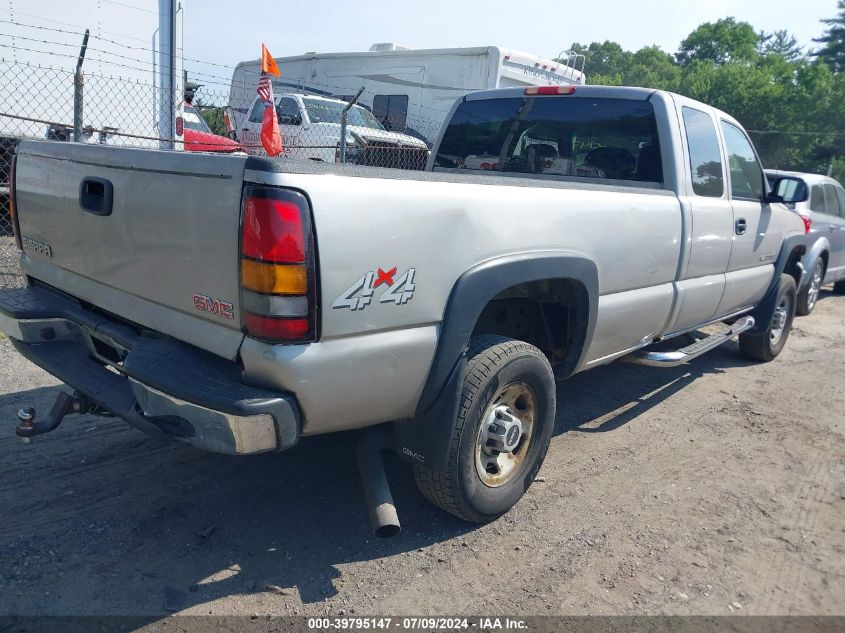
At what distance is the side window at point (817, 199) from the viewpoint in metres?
8.62

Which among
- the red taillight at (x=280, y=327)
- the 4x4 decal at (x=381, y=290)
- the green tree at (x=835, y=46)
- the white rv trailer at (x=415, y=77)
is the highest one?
the green tree at (x=835, y=46)

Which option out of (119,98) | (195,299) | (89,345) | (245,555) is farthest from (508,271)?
(119,98)

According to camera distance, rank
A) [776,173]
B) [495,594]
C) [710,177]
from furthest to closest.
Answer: [776,173] < [710,177] < [495,594]

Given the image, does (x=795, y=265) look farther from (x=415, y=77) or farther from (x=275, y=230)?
(x=415, y=77)

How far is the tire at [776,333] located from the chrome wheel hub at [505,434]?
3781 millimetres

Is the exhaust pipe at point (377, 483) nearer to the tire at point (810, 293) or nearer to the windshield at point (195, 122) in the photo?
the tire at point (810, 293)

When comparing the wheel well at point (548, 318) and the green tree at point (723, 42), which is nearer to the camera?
the wheel well at point (548, 318)

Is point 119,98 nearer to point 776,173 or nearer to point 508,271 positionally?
point 508,271

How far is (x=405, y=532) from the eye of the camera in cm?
313

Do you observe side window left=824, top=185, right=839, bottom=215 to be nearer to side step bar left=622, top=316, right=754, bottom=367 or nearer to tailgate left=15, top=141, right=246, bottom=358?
side step bar left=622, top=316, right=754, bottom=367

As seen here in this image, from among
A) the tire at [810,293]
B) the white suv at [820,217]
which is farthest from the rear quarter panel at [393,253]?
the tire at [810,293]

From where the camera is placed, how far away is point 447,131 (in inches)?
210

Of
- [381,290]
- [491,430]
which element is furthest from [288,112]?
[381,290]

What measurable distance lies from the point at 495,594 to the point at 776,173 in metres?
8.25
